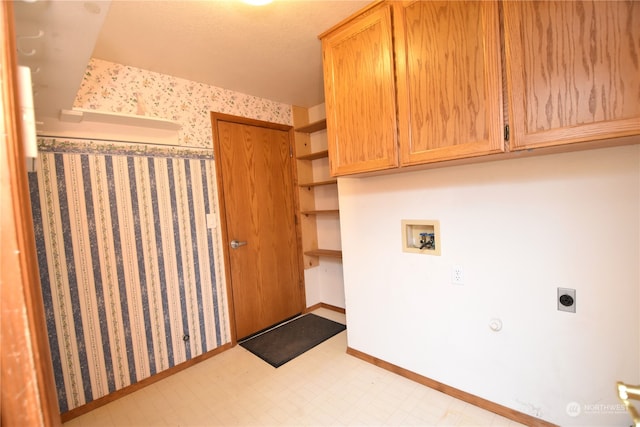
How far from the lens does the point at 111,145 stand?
77.3 inches

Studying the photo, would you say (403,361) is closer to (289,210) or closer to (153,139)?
(289,210)

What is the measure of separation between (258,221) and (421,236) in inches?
63.9

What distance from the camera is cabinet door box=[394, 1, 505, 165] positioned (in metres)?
1.23

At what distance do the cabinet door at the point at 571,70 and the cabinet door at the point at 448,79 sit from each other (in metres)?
0.07

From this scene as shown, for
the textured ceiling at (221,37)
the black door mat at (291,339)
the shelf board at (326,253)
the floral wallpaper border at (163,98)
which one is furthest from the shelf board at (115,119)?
the black door mat at (291,339)

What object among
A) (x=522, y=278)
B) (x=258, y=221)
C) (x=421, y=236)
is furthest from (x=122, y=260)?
(x=522, y=278)

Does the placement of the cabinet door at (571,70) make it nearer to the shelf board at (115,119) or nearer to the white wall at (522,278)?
the white wall at (522,278)

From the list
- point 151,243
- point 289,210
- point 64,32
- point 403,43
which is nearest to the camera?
point 64,32

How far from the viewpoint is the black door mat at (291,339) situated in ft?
7.83

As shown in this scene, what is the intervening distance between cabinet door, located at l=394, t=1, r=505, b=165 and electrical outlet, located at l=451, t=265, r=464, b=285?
704mm

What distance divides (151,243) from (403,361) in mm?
2055

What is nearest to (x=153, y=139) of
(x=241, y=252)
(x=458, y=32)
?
(x=241, y=252)

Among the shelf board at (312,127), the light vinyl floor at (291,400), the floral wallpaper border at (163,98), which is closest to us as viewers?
the light vinyl floor at (291,400)

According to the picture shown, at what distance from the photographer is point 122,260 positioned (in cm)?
200
